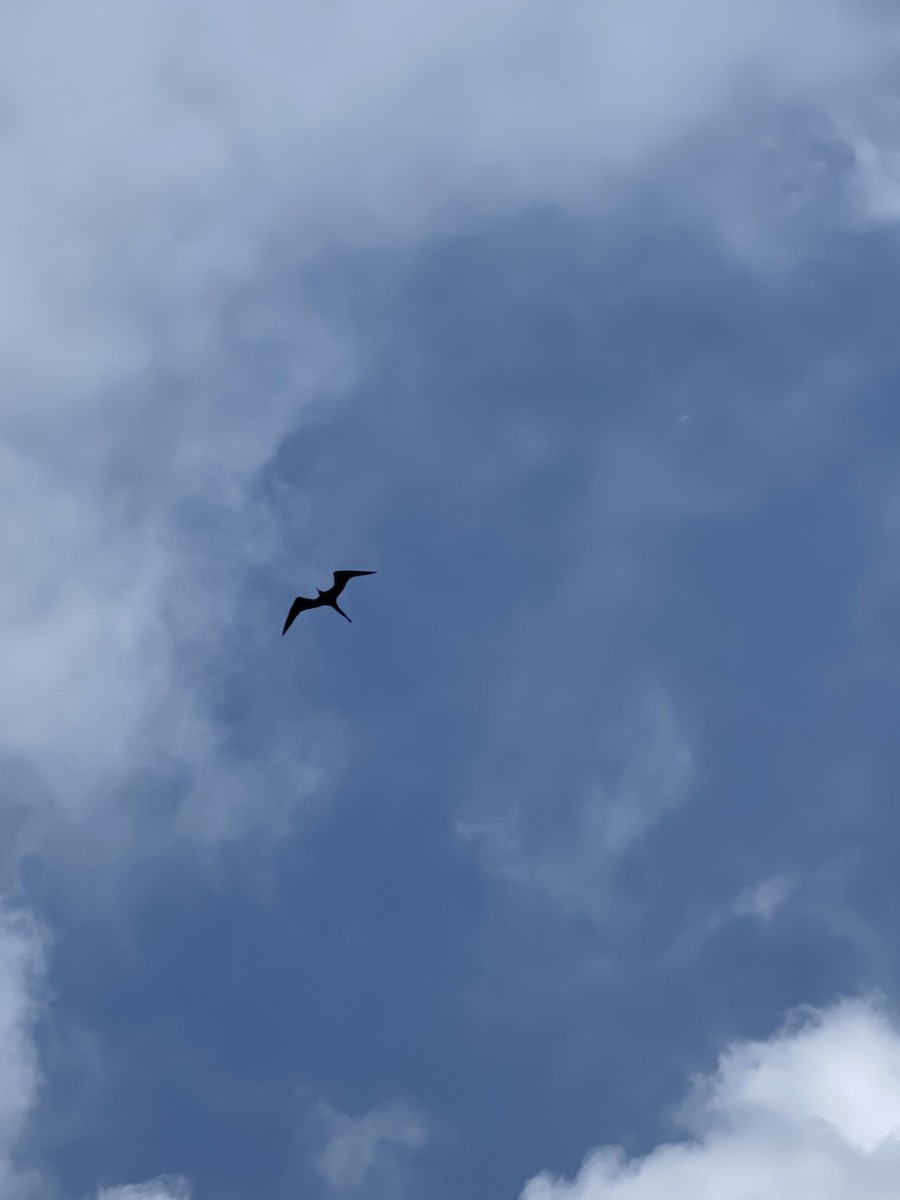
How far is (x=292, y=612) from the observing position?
394 ft

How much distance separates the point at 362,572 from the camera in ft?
382

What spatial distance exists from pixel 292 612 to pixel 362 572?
8585 millimetres
